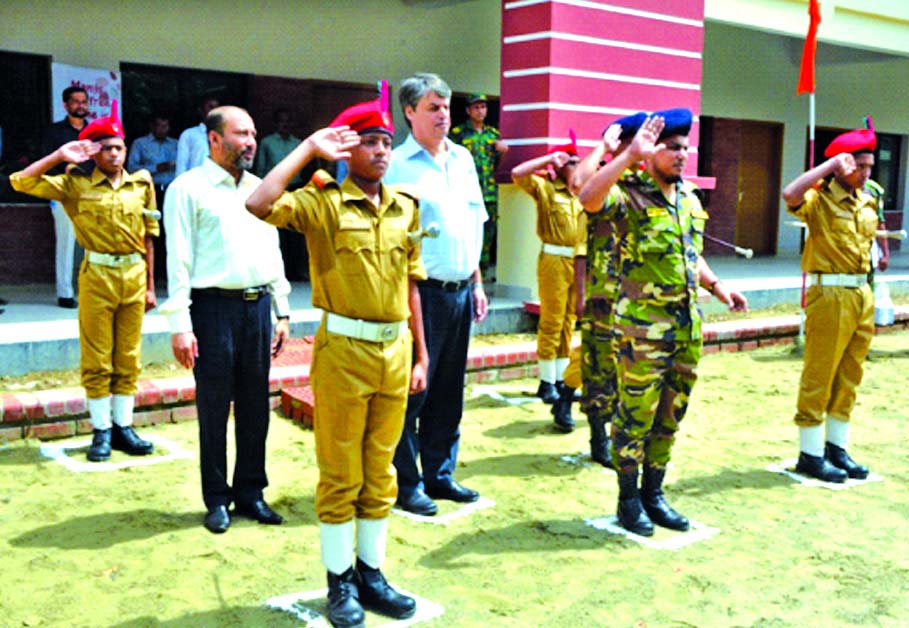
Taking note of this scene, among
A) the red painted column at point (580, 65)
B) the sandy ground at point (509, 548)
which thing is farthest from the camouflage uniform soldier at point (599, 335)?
the red painted column at point (580, 65)

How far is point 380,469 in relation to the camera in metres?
3.51

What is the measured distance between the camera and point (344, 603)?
3434 mm

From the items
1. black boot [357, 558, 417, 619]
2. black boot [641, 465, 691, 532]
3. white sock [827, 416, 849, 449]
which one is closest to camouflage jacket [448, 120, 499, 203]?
white sock [827, 416, 849, 449]

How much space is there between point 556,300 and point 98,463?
124 inches

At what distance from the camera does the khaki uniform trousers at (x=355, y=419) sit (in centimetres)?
338

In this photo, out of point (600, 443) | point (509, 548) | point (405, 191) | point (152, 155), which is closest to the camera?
point (405, 191)

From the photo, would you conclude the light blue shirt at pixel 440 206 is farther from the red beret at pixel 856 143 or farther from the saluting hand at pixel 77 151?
the red beret at pixel 856 143

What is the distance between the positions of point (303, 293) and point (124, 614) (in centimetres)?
608

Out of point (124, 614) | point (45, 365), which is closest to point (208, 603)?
point (124, 614)

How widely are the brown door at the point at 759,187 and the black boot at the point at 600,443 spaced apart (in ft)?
36.1

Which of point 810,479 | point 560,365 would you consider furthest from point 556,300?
point 810,479

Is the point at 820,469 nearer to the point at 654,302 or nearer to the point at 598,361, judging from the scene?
the point at 598,361

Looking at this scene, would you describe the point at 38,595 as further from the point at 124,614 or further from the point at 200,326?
the point at 200,326

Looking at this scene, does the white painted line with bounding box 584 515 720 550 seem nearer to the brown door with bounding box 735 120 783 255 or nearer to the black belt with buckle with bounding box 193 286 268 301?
the black belt with buckle with bounding box 193 286 268 301
